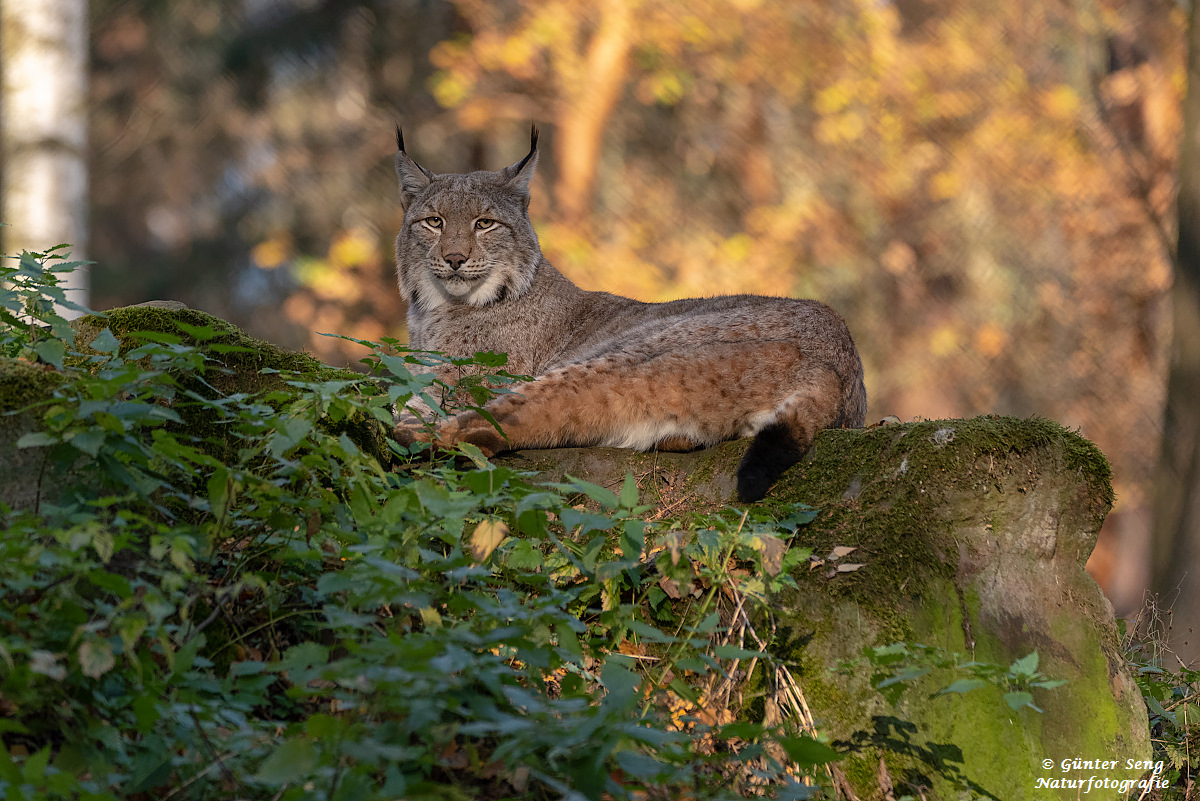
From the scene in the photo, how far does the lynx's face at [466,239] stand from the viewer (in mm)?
4977

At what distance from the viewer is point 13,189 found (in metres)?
8.30

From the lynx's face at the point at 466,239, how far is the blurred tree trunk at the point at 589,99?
247 inches

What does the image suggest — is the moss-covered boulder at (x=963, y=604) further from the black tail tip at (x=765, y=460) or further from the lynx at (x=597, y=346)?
the lynx at (x=597, y=346)

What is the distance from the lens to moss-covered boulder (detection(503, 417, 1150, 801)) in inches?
105

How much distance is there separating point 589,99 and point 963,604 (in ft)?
32.3

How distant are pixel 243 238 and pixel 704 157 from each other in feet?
20.7

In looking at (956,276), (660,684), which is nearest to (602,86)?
(956,276)

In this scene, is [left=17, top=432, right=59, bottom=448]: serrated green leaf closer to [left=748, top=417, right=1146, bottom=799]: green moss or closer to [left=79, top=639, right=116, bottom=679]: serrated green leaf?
[left=79, top=639, right=116, bottom=679]: serrated green leaf

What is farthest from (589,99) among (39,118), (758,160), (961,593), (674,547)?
(674,547)

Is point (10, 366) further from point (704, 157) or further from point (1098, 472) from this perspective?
point (704, 157)

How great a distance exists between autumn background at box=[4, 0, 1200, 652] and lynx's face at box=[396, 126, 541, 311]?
5.47 metres

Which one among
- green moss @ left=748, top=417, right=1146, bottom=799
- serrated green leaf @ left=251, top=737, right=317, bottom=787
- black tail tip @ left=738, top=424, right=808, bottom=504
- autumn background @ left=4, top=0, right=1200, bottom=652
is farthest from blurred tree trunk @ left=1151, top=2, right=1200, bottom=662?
serrated green leaf @ left=251, top=737, right=317, bottom=787

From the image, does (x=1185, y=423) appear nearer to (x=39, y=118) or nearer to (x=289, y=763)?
(x=289, y=763)

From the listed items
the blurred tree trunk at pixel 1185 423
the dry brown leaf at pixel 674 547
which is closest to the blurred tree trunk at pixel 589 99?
the blurred tree trunk at pixel 1185 423
